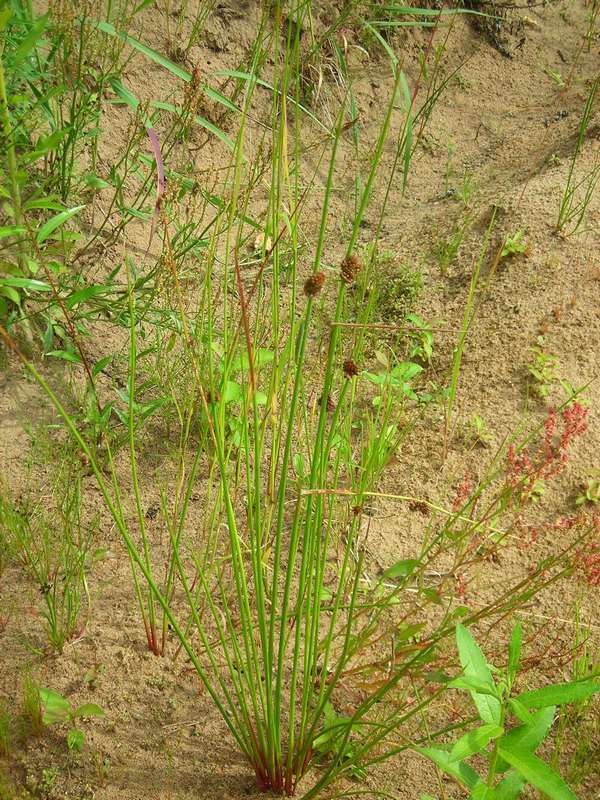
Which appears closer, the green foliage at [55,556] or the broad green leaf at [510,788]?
the broad green leaf at [510,788]

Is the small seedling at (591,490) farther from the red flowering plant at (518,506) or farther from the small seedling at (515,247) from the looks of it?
the small seedling at (515,247)

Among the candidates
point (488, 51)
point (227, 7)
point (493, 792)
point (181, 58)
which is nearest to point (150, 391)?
point (493, 792)

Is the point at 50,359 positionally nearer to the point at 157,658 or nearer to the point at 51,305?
the point at 51,305

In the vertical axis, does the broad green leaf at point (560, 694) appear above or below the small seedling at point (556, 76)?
below

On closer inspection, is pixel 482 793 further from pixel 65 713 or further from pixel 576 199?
pixel 576 199

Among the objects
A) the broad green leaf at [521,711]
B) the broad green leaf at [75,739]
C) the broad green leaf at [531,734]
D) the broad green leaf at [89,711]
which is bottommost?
the broad green leaf at [75,739]

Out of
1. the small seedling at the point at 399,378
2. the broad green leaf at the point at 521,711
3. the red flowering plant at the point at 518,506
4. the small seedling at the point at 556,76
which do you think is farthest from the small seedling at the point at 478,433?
the small seedling at the point at 556,76
